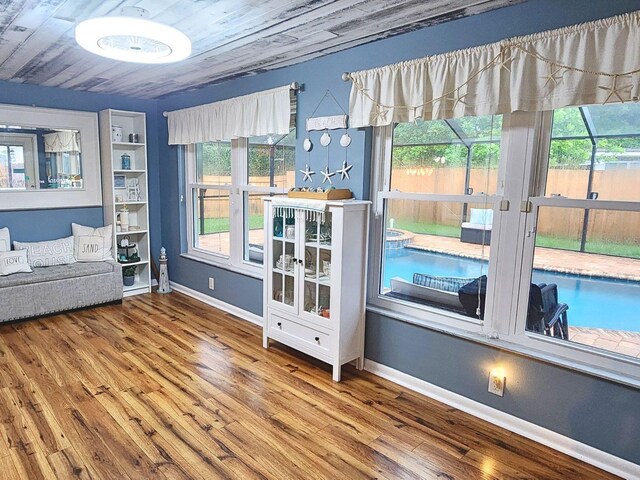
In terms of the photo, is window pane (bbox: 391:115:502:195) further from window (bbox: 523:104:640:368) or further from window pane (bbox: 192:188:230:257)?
window pane (bbox: 192:188:230:257)

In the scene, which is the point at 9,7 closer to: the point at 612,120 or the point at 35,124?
the point at 35,124

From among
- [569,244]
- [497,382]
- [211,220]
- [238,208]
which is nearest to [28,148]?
[211,220]

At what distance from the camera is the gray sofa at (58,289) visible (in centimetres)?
398

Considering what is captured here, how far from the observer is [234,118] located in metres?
3.99

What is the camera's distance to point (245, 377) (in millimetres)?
3049

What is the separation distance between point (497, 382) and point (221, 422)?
5.32ft

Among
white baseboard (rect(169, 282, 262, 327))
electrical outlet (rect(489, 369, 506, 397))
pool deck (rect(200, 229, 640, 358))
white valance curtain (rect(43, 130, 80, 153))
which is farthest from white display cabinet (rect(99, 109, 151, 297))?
electrical outlet (rect(489, 369, 506, 397))

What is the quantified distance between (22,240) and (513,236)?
4.75 meters

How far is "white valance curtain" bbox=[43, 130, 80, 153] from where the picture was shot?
181 inches

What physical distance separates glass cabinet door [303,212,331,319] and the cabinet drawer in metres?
0.15

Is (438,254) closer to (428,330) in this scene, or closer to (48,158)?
(428,330)

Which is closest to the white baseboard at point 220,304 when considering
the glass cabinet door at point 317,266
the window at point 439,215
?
the glass cabinet door at point 317,266

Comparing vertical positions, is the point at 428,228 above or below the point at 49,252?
above

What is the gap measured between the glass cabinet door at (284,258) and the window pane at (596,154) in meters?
1.76
